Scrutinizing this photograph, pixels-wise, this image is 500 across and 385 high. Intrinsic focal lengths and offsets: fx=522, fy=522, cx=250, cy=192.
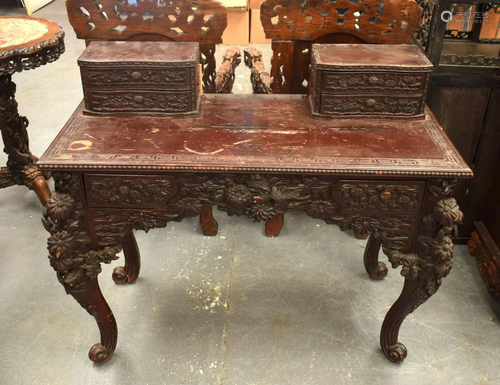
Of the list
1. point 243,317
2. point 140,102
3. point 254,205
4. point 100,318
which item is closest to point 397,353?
point 243,317

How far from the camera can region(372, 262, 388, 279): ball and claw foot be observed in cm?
248

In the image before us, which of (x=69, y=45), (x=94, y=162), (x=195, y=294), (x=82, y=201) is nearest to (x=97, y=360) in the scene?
(x=195, y=294)

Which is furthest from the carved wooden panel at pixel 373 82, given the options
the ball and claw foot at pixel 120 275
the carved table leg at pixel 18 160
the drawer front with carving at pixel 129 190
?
the carved table leg at pixel 18 160

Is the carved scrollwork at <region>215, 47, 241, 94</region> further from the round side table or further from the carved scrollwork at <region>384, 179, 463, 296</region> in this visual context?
the carved scrollwork at <region>384, 179, 463, 296</region>

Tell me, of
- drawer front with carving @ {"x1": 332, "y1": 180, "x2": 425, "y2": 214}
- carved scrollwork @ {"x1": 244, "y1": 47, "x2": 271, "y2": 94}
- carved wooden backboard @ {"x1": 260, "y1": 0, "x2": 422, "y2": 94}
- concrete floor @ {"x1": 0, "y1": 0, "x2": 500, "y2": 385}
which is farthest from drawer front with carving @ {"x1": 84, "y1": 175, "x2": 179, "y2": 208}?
carved wooden backboard @ {"x1": 260, "y1": 0, "x2": 422, "y2": 94}

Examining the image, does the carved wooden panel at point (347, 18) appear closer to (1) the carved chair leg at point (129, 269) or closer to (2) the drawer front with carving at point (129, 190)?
(2) the drawer front with carving at point (129, 190)

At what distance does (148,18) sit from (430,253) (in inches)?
60.6

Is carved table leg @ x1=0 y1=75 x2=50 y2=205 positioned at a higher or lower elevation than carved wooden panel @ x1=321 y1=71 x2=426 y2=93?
lower

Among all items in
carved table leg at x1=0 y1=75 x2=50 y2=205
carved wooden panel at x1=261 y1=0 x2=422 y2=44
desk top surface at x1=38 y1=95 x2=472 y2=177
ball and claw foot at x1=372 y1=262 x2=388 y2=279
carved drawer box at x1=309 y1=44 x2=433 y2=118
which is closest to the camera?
desk top surface at x1=38 y1=95 x2=472 y2=177

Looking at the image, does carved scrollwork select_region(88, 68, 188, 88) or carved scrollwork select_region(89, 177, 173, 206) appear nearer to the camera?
carved scrollwork select_region(89, 177, 173, 206)

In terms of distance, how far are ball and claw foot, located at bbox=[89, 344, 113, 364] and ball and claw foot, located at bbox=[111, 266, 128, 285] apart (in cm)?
45

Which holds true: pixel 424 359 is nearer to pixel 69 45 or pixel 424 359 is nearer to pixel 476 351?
pixel 476 351

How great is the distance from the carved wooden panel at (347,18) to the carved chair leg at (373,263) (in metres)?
0.92

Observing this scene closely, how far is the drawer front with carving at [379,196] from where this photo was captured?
1.66 metres
